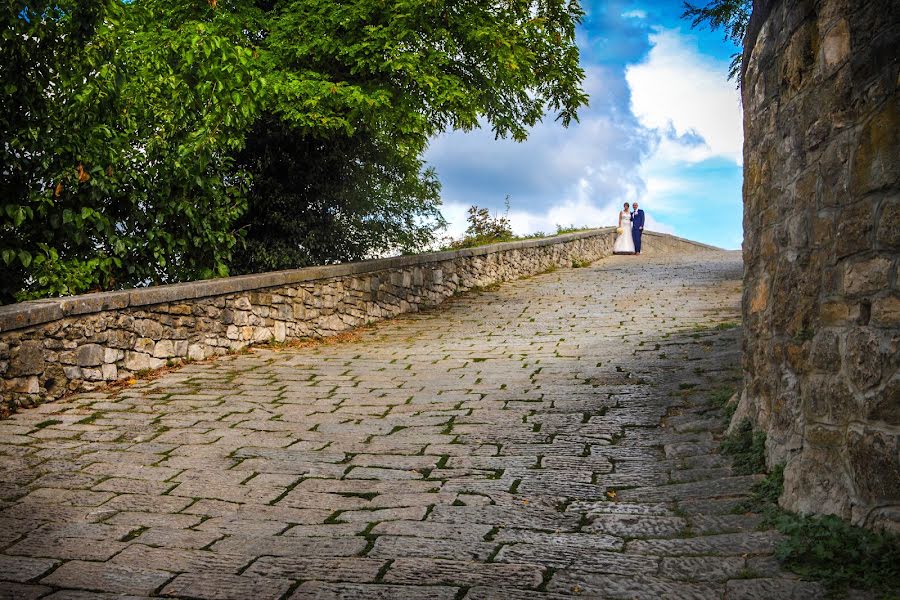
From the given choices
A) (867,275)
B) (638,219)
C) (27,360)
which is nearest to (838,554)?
(867,275)

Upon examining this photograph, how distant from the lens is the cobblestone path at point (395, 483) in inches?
129

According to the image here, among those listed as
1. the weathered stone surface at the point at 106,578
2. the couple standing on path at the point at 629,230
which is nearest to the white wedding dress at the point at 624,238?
the couple standing on path at the point at 629,230

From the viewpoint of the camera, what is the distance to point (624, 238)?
25797 millimetres

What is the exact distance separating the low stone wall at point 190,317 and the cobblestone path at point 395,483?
37 cm

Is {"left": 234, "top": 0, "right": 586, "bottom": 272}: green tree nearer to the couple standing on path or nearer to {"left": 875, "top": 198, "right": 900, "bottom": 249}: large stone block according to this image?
{"left": 875, "top": 198, "right": 900, "bottom": 249}: large stone block

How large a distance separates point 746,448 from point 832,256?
65.4 inches

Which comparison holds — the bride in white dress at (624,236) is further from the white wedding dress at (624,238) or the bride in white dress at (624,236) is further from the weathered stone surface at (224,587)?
the weathered stone surface at (224,587)

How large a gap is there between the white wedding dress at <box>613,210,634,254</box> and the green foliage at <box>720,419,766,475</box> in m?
21.4

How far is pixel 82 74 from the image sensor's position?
26.8ft

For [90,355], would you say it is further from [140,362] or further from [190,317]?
[190,317]

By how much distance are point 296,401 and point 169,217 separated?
384 centimetres

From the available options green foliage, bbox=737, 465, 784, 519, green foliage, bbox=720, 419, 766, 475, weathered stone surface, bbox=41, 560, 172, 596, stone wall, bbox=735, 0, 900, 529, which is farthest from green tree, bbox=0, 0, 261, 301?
green foliage, bbox=737, 465, 784, 519

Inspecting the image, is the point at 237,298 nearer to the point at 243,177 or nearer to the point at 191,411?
the point at 243,177

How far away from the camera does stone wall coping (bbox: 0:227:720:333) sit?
260 inches
